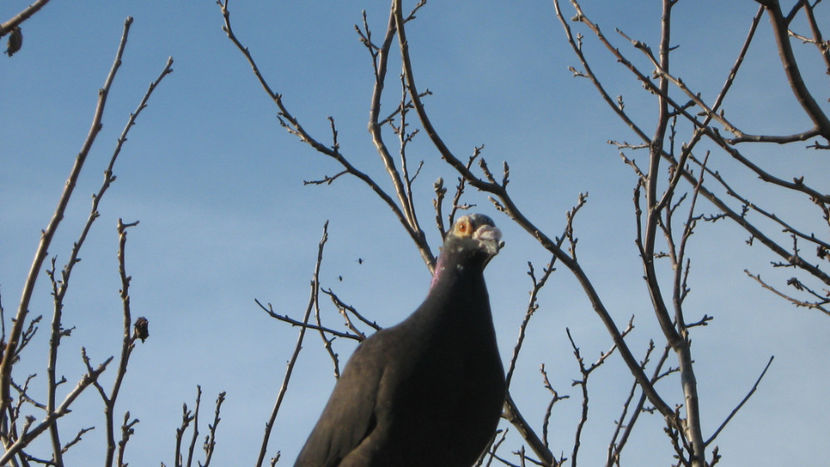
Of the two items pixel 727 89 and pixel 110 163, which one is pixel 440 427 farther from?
pixel 727 89

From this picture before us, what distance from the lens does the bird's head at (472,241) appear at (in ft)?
14.7

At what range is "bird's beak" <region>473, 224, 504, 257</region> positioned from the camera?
4441 mm

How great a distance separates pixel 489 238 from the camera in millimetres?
4480

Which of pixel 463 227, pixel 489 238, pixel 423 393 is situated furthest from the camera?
pixel 463 227

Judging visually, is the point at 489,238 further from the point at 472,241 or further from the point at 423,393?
the point at 423,393

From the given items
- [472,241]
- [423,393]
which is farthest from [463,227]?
[423,393]

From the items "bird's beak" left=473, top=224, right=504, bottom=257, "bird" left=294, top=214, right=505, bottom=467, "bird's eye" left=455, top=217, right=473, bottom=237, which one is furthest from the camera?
"bird's eye" left=455, top=217, right=473, bottom=237

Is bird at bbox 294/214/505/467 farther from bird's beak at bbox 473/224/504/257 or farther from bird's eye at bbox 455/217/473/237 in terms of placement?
bird's eye at bbox 455/217/473/237

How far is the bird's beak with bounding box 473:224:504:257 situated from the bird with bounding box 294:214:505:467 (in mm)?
15

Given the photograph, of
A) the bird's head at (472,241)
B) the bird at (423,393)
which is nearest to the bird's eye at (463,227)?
the bird's head at (472,241)

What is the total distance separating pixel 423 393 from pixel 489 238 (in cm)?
94

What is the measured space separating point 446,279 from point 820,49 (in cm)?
210

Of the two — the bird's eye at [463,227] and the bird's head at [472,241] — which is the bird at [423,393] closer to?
the bird's head at [472,241]

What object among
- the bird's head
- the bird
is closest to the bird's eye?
the bird's head
